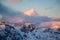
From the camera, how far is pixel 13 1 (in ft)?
14.8

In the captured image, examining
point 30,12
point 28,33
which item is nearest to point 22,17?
point 30,12

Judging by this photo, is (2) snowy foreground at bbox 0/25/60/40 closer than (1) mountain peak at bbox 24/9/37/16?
No

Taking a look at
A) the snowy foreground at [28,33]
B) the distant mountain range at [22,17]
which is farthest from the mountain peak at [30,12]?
the snowy foreground at [28,33]

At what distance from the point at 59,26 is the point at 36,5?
97cm

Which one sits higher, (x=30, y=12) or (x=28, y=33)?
(x=30, y=12)

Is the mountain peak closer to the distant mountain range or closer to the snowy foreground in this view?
the distant mountain range

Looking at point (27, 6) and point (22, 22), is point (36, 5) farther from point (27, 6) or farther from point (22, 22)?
point (22, 22)

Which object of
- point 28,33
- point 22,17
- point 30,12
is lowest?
point 28,33

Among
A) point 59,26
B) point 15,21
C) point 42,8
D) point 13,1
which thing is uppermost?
point 13,1

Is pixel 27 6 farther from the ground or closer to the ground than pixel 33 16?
farther from the ground

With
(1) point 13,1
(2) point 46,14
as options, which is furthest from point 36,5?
(1) point 13,1

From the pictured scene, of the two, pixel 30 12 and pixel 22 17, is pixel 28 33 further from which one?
pixel 30 12

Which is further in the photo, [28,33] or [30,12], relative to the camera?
[28,33]

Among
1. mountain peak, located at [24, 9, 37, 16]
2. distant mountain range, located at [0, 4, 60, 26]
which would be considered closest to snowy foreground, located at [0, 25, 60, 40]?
distant mountain range, located at [0, 4, 60, 26]
